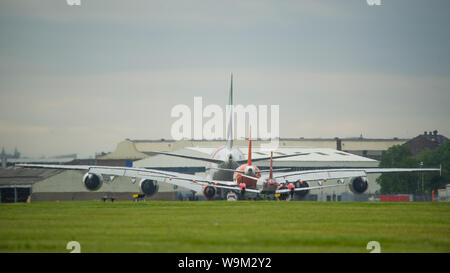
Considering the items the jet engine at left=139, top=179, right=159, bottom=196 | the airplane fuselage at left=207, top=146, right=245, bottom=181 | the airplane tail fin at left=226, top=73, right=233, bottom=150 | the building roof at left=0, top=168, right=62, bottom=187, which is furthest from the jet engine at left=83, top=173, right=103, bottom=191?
the building roof at left=0, top=168, right=62, bottom=187

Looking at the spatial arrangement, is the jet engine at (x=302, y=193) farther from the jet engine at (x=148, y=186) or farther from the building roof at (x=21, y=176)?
the building roof at (x=21, y=176)

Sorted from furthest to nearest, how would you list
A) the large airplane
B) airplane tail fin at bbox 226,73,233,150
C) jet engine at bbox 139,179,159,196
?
airplane tail fin at bbox 226,73,233,150 → jet engine at bbox 139,179,159,196 → the large airplane

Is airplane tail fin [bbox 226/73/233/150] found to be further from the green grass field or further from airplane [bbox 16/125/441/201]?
the green grass field

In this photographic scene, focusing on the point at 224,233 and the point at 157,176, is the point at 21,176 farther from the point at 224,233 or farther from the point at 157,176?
the point at 224,233

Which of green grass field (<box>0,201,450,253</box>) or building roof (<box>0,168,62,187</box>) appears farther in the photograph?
building roof (<box>0,168,62,187</box>)

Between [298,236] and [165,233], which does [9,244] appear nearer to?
[165,233]

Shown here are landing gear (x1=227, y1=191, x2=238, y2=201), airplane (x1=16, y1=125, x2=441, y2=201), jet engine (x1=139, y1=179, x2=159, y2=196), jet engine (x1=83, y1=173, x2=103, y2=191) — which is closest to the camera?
landing gear (x1=227, y1=191, x2=238, y2=201)

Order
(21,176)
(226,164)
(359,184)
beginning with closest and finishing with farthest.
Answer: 1. (359,184)
2. (226,164)
3. (21,176)

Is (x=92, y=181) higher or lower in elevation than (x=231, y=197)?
higher

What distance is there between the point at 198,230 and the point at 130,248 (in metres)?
7.37

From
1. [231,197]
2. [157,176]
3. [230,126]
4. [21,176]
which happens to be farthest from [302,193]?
[21,176]

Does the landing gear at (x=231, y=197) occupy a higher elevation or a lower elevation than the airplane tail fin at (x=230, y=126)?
lower

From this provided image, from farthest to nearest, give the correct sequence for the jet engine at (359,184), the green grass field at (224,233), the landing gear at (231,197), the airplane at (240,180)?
1. the jet engine at (359,184)
2. the airplane at (240,180)
3. the landing gear at (231,197)
4. the green grass field at (224,233)

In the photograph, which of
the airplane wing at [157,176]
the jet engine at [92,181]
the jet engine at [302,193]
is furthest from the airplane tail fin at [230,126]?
the jet engine at [92,181]
